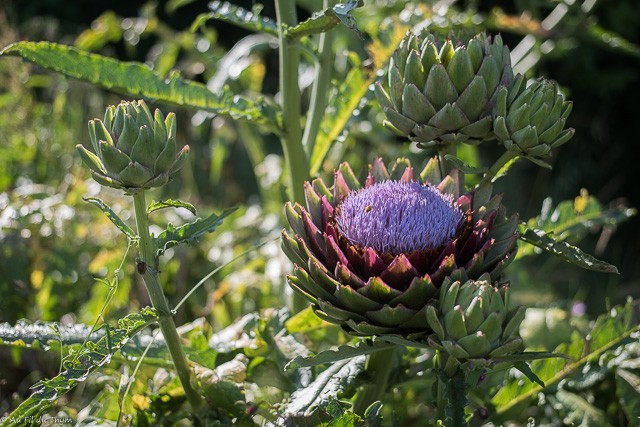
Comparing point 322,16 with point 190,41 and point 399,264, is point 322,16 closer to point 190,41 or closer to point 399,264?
point 399,264

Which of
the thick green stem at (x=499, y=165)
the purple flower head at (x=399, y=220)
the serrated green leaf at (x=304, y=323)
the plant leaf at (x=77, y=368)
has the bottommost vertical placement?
the serrated green leaf at (x=304, y=323)

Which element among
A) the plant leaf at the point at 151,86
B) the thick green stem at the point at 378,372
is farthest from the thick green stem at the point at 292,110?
the thick green stem at the point at 378,372

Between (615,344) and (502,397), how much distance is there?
0.14 meters

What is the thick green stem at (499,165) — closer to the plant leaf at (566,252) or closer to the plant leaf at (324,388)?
the plant leaf at (566,252)

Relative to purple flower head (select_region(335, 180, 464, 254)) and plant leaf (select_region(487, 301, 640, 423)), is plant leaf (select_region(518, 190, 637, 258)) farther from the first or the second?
purple flower head (select_region(335, 180, 464, 254))

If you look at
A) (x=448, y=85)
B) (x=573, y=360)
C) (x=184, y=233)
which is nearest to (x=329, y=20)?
(x=448, y=85)

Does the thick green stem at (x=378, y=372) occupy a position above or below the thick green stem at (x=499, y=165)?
below

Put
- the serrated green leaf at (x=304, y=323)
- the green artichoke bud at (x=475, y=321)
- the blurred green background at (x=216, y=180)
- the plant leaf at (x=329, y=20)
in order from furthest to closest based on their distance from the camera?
the blurred green background at (x=216, y=180) < the serrated green leaf at (x=304, y=323) < the plant leaf at (x=329, y=20) < the green artichoke bud at (x=475, y=321)

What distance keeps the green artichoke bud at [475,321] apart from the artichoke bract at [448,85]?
16cm

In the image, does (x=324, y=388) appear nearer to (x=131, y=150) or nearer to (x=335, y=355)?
(x=335, y=355)

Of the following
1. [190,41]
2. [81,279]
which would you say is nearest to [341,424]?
[81,279]

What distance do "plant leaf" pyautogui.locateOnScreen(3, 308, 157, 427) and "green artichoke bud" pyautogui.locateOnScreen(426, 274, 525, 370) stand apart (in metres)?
0.25

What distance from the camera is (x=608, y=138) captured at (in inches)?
99.3

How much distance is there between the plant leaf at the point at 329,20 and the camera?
0.65 metres
